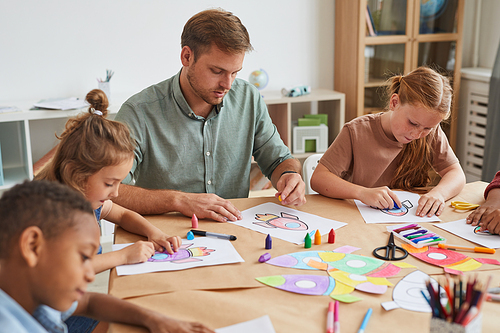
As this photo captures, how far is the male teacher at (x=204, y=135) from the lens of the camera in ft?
4.60

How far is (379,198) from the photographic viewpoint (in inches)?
55.6

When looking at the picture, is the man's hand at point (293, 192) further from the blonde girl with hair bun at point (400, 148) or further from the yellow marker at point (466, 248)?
the yellow marker at point (466, 248)

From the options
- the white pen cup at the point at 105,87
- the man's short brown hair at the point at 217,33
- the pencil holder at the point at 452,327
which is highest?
the man's short brown hair at the point at 217,33

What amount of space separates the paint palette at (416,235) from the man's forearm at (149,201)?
2.10 ft

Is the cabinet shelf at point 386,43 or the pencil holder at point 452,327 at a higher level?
the cabinet shelf at point 386,43

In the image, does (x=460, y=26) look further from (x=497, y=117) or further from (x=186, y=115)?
(x=186, y=115)

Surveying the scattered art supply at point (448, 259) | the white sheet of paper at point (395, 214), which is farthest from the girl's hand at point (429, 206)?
the scattered art supply at point (448, 259)

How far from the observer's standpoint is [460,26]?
3.30 meters

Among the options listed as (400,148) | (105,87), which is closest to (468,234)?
(400,148)

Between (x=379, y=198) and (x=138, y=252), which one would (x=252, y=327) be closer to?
(x=138, y=252)

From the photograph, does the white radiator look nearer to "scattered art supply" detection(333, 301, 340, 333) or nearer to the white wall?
the white wall

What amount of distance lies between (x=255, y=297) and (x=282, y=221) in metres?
0.44

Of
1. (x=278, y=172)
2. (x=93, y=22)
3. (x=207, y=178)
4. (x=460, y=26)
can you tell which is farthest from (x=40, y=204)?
(x=460, y=26)

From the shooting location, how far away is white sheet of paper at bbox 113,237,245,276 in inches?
40.0
